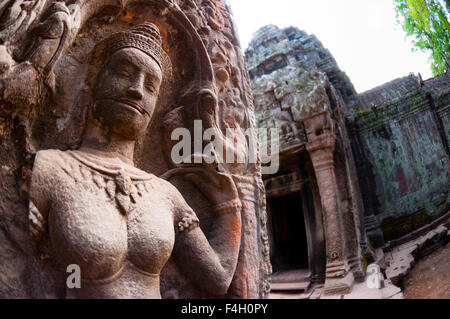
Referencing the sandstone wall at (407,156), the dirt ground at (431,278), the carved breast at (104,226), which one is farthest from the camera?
the sandstone wall at (407,156)

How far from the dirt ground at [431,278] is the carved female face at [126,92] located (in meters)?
4.23

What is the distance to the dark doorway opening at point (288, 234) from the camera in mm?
8552

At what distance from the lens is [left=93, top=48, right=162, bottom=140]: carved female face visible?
1778 millimetres

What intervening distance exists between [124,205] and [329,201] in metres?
6.10

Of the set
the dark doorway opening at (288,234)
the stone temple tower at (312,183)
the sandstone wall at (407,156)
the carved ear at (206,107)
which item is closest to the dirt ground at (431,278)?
the stone temple tower at (312,183)

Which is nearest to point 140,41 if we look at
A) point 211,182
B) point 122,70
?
point 122,70

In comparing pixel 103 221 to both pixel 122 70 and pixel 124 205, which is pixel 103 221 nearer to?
pixel 124 205

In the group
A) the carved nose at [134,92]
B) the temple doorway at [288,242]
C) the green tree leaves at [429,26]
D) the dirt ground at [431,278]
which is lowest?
the dirt ground at [431,278]

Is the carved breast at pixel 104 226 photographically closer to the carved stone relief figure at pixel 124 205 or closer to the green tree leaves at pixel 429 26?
the carved stone relief figure at pixel 124 205

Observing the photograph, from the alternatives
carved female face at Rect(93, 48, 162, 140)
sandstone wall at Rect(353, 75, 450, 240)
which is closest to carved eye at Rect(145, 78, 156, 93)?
carved female face at Rect(93, 48, 162, 140)

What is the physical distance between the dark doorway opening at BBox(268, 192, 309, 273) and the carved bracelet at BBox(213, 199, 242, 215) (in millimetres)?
6785
